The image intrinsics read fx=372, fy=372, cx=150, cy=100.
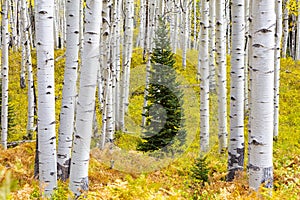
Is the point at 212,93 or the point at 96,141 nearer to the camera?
the point at 96,141

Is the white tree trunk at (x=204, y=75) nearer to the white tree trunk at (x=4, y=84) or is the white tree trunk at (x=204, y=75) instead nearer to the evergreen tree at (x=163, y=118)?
the evergreen tree at (x=163, y=118)

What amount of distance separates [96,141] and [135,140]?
5.77 ft

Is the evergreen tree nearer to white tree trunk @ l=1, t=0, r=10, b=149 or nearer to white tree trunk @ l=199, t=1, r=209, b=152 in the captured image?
white tree trunk @ l=199, t=1, r=209, b=152

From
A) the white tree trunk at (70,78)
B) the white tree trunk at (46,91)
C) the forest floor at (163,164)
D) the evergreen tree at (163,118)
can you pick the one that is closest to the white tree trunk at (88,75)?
the white tree trunk at (46,91)

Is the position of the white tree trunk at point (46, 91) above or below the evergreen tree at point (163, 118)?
above

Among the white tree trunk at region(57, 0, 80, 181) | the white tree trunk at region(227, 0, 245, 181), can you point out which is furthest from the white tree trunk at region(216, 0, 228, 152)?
the white tree trunk at region(57, 0, 80, 181)

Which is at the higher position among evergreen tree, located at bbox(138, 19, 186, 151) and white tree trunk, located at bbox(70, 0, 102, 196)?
white tree trunk, located at bbox(70, 0, 102, 196)

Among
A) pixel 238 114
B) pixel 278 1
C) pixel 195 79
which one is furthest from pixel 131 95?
pixel 238 114

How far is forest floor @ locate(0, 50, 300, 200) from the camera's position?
3855 millimetres

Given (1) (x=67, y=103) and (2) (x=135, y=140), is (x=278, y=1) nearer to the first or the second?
(2) (x=135, y=140)

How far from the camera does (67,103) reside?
18.8ft

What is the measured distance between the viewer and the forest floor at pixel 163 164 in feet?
12.6

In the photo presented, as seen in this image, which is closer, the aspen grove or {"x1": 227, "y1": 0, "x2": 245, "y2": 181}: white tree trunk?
the aspen grove

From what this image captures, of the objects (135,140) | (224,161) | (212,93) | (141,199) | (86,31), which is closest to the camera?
(141,199)
